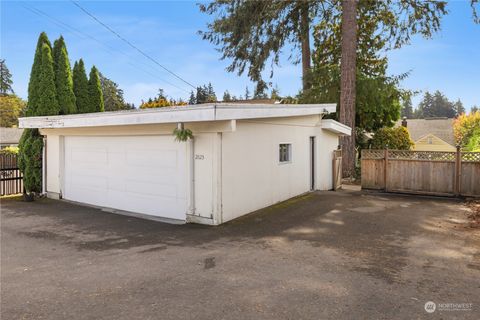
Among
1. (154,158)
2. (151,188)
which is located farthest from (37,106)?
(151,188)

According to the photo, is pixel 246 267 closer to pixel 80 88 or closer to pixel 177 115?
pixel 177 115

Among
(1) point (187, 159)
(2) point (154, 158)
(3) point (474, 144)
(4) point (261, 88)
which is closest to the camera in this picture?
(1) point (187, 159)

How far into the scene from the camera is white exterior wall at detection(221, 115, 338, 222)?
770cm

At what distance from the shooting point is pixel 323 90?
62.6ft

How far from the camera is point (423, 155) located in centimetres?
1140

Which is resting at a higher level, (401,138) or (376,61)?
(376,61)

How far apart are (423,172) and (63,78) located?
12.7 metres

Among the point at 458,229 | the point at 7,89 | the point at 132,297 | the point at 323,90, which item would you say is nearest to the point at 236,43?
the point at 323,90

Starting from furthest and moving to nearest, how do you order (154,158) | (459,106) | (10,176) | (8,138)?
(459,106), (8,138), (10,176), (154,158)

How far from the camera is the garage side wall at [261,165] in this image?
768 centimetres

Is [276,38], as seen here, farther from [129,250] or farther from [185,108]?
[129,250]

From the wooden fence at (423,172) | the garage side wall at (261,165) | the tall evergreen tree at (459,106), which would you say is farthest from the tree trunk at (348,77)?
the tall evergreen tree at (459,106)

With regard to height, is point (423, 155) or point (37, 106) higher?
point (37, 106)

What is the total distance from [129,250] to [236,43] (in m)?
15.5
